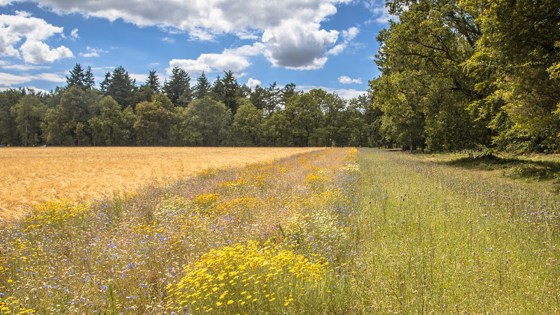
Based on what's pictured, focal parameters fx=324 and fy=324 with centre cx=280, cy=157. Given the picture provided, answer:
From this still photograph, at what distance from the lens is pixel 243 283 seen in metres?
3.88

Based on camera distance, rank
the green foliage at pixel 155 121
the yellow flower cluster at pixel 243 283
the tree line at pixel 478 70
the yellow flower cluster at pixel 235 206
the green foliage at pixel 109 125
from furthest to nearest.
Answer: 1. the green foliage at pixel 155 121
2. the green foliage at pixel 109 125
3. the tree line at pixel 478 70
4. the yellow flower cluster at pixel 235 206
5. the yellow flower cluster at pixel 243 283

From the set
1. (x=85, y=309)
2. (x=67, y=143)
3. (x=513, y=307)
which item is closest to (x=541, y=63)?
(x=513, y=307)

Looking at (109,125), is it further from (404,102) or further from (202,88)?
(404,102)

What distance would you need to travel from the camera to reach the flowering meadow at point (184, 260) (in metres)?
3.72

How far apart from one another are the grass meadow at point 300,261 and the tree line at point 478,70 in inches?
272

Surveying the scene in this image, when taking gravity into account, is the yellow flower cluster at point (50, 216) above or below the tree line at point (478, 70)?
below

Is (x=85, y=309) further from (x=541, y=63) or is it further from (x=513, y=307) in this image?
(x=541, y=63)

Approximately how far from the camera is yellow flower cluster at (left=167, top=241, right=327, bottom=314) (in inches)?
140

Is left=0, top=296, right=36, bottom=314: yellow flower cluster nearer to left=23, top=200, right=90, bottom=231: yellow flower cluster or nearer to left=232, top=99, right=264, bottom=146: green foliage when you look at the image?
left=23, top=200, right=90, bottom=231: yellow flower cluster

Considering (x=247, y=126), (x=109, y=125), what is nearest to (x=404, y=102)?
(x=247, y=126)

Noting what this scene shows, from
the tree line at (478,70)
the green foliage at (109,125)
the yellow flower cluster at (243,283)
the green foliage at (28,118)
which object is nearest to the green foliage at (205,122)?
the green foliage at (109,125)

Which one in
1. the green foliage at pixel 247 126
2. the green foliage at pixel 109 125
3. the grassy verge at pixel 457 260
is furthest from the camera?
the green foliage at pixel 247 126

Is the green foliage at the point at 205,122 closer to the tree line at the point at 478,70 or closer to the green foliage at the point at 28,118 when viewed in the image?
the green foliage at the point at 28,118

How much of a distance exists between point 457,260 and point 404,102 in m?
29.2
